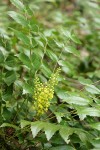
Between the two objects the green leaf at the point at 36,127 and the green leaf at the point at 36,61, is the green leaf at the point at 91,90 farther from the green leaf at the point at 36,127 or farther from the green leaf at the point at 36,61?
the green leaf at the point at 36,127

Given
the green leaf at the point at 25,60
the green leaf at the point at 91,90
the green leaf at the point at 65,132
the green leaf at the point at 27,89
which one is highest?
the green leaf at the point at 25,60

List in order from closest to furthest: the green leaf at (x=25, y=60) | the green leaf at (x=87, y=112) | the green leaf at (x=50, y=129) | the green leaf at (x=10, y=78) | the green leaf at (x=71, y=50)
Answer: the green leaf at (x=50, y=129), the green leaf at (x=87, y=112), the green leaf at (x=25, y=60), the green leaf at (x=10, y=78), the green leaf at (x=71, y=50)

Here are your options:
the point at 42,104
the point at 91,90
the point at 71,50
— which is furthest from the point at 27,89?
the point at 71,50

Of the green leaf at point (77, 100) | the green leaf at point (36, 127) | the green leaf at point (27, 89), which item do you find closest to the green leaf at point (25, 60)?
the green leaf at point (27, 89)

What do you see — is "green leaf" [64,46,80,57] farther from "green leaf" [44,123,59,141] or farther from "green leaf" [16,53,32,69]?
"green leaf" [44,123,59,141]

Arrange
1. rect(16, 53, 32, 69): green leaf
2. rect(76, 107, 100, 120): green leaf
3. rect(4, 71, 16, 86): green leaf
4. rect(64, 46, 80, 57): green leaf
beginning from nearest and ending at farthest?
1. rect(76, 107, 100, 120): green leaf
2. rect(16, 53, 32, 69): green leaf
3. rect(4, 71, 16, 86): green leaf
4. rect(64, 46, 80, 57): green leaf

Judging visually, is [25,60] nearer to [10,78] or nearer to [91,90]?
[10,78]

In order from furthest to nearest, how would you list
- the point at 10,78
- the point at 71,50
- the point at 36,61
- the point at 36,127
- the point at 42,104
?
the point at 71,50 → the point at 10,78 → the point at 36,61 → the point at 42,104 → the point at 36,127

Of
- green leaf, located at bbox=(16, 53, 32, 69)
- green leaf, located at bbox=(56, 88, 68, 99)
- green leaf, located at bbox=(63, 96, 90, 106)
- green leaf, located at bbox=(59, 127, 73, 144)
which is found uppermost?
green leaf, located at bbox=(16, 53, 32, 69)

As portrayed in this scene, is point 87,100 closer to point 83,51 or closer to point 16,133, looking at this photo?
point 16,133

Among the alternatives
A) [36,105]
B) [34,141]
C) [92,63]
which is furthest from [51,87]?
[92,63]

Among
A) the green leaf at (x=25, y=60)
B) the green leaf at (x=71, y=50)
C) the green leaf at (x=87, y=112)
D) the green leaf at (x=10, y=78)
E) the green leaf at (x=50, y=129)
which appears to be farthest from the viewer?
the green leaf at (x=71, y=50)

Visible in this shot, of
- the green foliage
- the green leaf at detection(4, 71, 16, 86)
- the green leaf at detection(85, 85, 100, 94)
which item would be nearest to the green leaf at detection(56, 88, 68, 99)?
the green foliage
